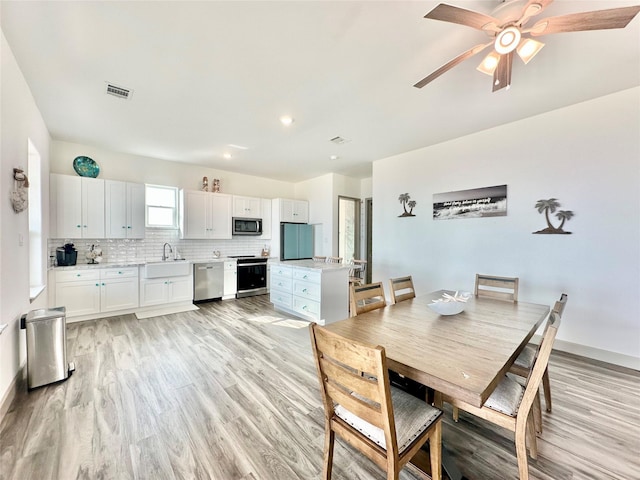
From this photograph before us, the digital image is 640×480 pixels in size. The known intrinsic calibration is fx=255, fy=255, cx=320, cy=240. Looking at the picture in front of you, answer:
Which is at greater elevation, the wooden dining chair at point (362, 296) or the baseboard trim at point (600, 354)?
the wooden dining chair at point (362, 296)

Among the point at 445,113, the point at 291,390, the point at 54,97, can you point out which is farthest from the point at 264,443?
the point at 54,97

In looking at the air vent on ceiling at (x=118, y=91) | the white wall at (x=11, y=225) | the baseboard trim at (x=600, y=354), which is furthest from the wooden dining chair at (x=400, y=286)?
the air vent on ceiling at (x=118, y=91)

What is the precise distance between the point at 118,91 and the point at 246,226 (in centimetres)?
356

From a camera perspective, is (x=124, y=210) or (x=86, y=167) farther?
(x=124, y=210)

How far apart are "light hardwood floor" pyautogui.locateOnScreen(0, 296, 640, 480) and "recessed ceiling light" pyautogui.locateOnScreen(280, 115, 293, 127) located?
2880 millimetres

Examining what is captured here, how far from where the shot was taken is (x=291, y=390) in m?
2.26

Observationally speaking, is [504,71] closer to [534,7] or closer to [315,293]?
[534,7]

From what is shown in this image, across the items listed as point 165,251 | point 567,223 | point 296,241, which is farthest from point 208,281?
point 567,223

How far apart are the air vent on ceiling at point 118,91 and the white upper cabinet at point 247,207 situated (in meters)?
3.12

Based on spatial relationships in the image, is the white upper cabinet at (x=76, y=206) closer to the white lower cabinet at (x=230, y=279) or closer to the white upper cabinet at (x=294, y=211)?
the white lower cabinet at (x=230, y=279)

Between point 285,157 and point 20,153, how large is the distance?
A: 3363mm

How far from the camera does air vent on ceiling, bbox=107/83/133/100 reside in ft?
8.45

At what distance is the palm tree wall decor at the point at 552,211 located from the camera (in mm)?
2998

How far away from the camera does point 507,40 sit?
1.68 m
